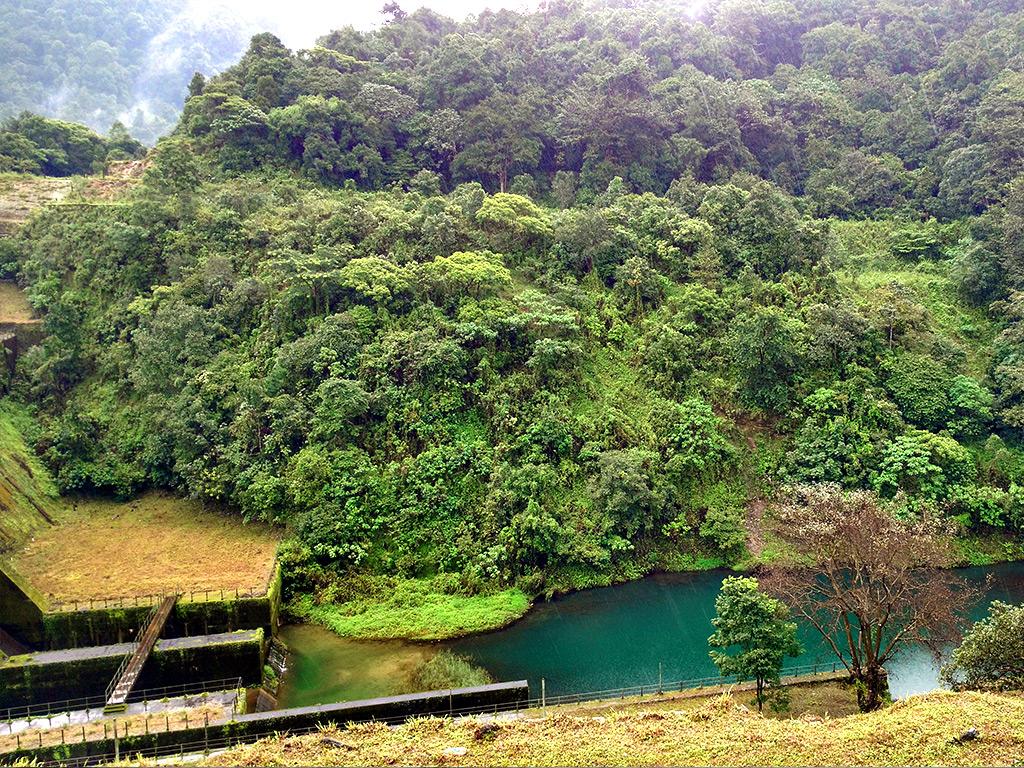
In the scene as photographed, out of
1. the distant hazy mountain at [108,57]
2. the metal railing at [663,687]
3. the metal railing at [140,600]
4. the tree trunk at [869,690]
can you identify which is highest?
the distant hazy mountain at [108,57]

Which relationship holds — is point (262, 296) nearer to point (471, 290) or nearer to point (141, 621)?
point (471, 290)

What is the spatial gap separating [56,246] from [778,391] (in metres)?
31.4

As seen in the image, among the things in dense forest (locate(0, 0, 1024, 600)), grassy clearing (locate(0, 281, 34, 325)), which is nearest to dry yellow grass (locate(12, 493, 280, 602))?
dense forest (locate(0, 0, 1024, 600))

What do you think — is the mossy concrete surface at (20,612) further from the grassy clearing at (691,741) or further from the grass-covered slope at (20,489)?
the grassy clearing at (691,741)

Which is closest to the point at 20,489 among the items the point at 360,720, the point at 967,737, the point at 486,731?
the point at 360,720

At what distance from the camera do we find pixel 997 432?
25.1m

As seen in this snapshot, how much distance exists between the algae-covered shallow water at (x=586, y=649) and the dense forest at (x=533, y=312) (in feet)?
4.34

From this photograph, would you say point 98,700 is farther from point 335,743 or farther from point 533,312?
point 533,312

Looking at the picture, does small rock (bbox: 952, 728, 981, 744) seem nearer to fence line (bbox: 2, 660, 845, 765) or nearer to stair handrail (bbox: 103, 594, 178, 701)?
fence line (bbox: 2, 660, 845, 765)

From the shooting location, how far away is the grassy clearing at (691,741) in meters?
10.1

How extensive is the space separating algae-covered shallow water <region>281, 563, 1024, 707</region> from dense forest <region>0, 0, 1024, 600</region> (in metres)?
1.32

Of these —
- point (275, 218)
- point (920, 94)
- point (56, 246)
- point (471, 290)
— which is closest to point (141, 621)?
point (471, 290)

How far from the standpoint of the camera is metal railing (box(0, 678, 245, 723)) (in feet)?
51.4

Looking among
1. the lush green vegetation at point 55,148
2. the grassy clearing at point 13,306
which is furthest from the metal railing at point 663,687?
the lush green vegetation at point 55,148
